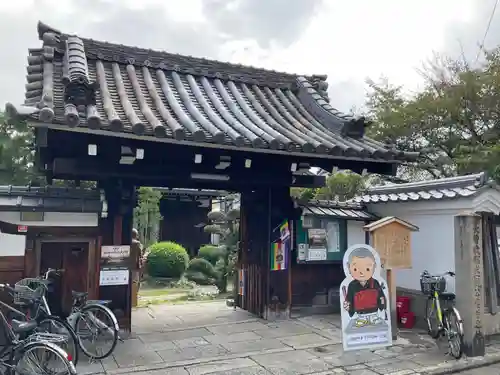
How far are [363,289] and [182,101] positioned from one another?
15.9 feet

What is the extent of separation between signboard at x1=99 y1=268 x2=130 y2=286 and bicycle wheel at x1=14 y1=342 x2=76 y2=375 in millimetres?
2195

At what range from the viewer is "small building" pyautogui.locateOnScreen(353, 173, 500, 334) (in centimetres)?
732

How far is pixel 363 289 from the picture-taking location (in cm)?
657

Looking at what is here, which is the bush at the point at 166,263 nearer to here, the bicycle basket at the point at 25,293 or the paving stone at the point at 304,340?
the paving stone at the point at 304,340

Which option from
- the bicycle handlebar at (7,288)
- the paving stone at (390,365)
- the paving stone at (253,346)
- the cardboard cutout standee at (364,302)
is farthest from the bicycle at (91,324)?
the paving stone at (390,365)

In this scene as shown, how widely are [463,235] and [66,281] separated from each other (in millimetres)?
6612

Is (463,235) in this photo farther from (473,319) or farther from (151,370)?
(151,370)

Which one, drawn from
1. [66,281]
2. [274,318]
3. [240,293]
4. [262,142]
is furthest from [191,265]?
[262,142]

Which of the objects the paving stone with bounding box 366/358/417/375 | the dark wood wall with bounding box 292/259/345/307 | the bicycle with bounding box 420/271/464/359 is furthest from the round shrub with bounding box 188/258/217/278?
the paving stone with bounding box 366/358/417/375

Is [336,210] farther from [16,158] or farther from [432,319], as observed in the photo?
[16,158]

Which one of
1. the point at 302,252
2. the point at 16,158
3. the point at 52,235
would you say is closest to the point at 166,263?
the point at 16,158

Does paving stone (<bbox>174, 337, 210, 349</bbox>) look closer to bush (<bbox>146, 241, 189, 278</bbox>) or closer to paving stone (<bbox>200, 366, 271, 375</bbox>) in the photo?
paving stone (<bbox>200, 366, 271, 375</bbox>)

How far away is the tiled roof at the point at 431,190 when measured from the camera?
7.33m

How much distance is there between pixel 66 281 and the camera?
282 inches
